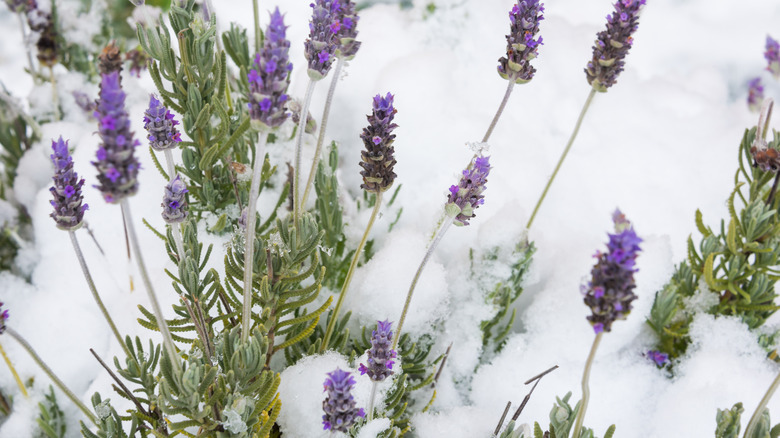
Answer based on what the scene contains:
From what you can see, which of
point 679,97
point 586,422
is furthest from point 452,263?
point 679,97

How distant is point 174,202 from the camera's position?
3.12ft

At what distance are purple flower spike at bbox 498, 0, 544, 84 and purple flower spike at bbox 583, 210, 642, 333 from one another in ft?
1.74

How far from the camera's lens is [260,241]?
1021mm

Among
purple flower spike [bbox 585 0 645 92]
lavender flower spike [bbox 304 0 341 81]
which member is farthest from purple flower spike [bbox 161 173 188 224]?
purple flower spike [bbox 585 0 645 92]

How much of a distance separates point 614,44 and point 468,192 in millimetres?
468

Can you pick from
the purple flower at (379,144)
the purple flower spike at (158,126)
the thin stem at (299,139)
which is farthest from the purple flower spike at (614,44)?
the purple flower spike at (158,126)

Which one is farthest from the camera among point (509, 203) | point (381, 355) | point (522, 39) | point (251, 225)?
point (509, 203)

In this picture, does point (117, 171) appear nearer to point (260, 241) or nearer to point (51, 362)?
point (260, 241)

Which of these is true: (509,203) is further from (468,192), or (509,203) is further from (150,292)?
(150,292)

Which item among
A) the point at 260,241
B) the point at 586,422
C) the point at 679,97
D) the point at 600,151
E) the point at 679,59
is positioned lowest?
the point at 586,422

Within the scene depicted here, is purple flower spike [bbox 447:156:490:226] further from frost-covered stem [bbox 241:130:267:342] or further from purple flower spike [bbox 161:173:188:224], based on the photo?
purple flower spike [bbox 161:173:188:224]

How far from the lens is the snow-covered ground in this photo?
126cm

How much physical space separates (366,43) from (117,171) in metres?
1.43

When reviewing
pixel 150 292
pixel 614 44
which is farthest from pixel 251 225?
pixel 614 44
